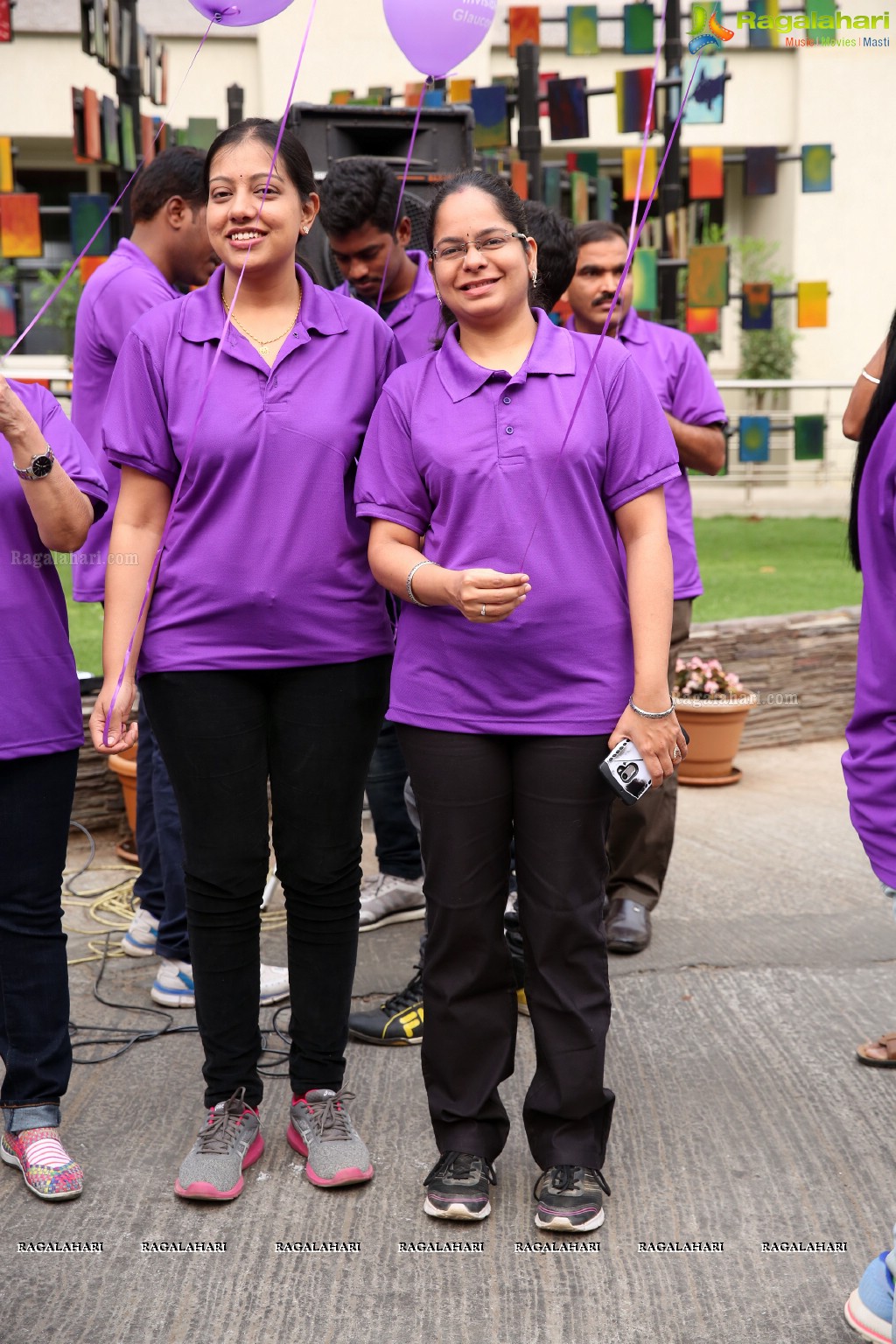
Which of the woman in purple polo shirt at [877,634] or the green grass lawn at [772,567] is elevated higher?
the woman in purple polo shirt at [877,634]

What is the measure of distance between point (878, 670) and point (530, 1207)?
125 cm

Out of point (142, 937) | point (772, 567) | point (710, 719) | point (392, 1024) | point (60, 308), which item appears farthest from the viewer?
point (60, 308)

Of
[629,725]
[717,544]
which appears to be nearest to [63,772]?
[629,725]

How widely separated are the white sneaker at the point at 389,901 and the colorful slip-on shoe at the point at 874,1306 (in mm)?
2173

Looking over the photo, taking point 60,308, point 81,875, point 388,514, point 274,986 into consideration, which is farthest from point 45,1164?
point 60,308

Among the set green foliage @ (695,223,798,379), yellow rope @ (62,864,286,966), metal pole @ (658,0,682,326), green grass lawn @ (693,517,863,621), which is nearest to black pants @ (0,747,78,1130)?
yellow rope @ (62,864,286,966)

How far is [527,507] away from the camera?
7.70 ft

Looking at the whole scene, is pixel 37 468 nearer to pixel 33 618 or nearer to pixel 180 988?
pixel 33 618

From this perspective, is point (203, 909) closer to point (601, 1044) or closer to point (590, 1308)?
point (601, 1044)

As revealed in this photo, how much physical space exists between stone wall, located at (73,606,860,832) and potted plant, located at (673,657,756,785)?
482mm

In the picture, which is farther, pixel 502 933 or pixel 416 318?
pixel 416 318

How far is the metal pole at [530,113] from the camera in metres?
6.45

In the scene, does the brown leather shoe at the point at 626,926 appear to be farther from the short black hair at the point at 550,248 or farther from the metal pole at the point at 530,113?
the metal pole at the point at 530,113

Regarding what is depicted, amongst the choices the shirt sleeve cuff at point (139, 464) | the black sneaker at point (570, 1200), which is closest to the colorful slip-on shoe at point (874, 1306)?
the black sneaker at point (570, 1200)
